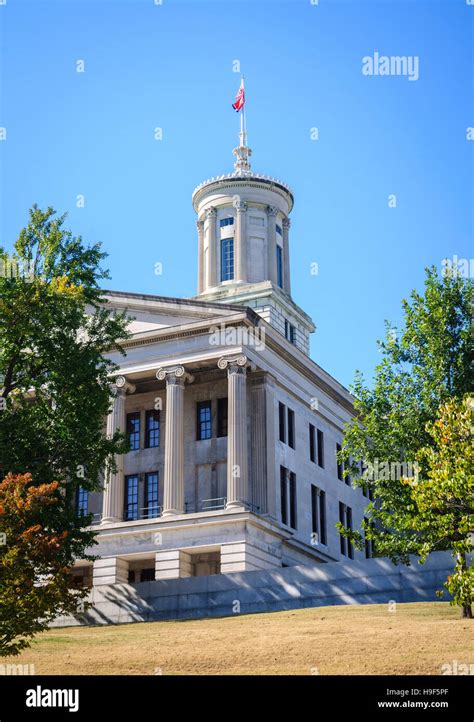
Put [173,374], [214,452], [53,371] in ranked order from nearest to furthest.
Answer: [53,371]
[173,374]
[214,452]

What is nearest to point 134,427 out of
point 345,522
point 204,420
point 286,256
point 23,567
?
point 204,420

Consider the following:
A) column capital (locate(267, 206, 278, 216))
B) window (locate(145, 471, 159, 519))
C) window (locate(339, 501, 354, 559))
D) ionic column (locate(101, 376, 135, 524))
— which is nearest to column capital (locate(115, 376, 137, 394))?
ionic column (locate(101, 376, 135, 524))

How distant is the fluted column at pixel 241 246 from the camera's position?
242ft

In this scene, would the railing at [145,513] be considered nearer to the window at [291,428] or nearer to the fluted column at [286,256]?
the window at [291,428]

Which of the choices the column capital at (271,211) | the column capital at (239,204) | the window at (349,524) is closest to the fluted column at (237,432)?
the window at (349,524)

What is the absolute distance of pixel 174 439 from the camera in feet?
186

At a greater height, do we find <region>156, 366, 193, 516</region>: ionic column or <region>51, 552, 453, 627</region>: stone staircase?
<region>156, 366, 193, 516</region>: ionic column

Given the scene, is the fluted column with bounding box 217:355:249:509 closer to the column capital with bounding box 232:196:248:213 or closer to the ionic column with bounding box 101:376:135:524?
the ionic column with bounding box 101:376:135:524

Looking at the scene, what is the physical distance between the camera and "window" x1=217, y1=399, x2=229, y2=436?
60125 mm

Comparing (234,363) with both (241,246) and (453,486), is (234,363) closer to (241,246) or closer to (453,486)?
(241,246)

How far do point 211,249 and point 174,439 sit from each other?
22239mm

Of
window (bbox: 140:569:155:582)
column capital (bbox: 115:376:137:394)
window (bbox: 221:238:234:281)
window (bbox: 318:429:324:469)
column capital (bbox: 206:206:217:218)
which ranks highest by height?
column capital (bbox: 206:206:217:218)

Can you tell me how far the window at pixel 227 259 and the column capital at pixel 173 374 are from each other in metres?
17.6

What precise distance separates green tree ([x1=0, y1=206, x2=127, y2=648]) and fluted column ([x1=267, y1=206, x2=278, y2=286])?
3316 centimetres
